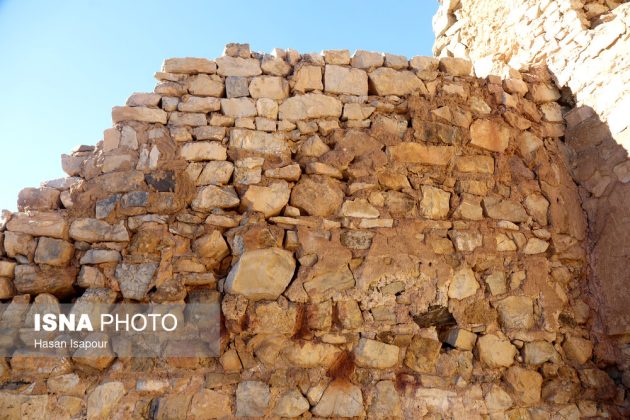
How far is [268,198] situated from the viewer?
279 cm

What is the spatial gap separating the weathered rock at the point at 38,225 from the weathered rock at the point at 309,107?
4.78 feet

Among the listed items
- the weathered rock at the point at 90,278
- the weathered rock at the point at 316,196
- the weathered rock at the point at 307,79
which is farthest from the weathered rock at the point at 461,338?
the weathered rock at the point at 90,278

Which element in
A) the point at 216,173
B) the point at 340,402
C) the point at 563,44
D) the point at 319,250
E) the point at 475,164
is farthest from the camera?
the point at 563,44

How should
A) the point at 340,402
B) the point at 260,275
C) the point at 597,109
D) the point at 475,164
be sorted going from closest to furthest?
the point at 340,402 → the point at 260,275 → the point at 475,164 → the point at 597,109

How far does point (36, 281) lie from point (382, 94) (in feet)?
7.89

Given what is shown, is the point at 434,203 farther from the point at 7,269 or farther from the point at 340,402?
the point at 7,269

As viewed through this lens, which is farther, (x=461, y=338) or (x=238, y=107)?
(x=238, y=107)

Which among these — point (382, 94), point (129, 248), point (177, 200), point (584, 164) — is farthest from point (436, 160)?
point (129, 248)

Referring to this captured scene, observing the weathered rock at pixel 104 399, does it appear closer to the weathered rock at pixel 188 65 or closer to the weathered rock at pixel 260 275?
the weathered rock at pixel 260 275

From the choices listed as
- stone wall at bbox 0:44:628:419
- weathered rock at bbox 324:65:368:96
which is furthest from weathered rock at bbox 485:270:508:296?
weathered rock at bbox 324:65:368:96

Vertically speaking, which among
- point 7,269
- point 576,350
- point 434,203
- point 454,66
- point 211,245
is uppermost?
point 454,66

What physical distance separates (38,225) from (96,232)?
0.32 m

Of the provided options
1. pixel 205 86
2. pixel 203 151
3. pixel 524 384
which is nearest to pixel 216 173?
pixel 203 151

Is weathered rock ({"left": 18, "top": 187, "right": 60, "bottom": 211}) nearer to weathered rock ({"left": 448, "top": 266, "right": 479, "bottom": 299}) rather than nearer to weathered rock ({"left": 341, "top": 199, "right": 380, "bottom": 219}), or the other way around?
weathered rock ({"left": 341, "top": 199, "right": 380, "bottom": 219})
